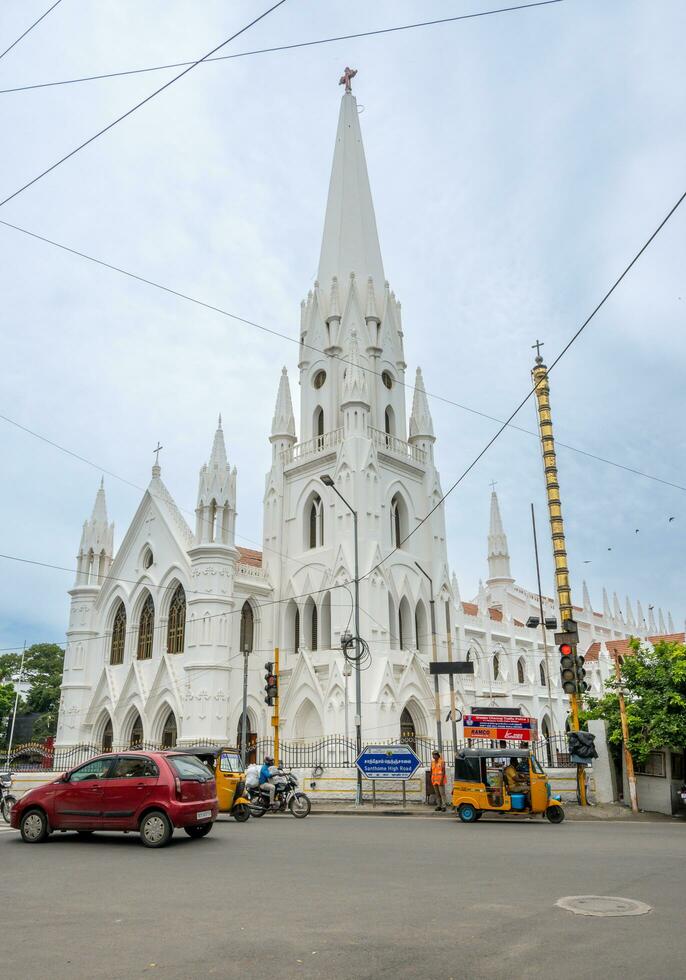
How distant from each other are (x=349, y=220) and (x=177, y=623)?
2281cm

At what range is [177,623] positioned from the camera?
113 ft

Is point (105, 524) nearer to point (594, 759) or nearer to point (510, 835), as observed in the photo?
point (594, 759)

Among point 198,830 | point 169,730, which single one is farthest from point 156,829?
point 169,730

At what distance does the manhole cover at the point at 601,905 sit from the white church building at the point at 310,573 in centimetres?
2270

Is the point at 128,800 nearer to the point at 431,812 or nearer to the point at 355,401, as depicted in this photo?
the point at 431,812

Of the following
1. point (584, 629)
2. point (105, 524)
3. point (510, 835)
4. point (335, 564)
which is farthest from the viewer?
point (584, 629)

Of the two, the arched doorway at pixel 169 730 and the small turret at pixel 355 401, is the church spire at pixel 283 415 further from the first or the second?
the arched doorway at pixel 169 730

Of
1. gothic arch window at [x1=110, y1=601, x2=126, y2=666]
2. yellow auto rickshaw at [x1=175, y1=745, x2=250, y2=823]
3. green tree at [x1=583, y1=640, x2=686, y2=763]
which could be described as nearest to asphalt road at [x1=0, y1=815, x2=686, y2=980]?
yellow auto rickshaw at [x1=175, y1=745, x2=250, y2=823]

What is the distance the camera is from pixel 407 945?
17.5 feet

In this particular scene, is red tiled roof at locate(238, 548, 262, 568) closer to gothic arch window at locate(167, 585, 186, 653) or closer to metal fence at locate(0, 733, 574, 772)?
gothic arch window at locate(167, 585, 186, 653)

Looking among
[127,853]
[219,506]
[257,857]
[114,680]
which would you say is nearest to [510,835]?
[257,857]

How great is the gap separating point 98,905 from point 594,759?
14.8 metres

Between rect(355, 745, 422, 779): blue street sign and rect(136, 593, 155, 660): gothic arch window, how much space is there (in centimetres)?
1822

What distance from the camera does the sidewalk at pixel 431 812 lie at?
16.6 metres
